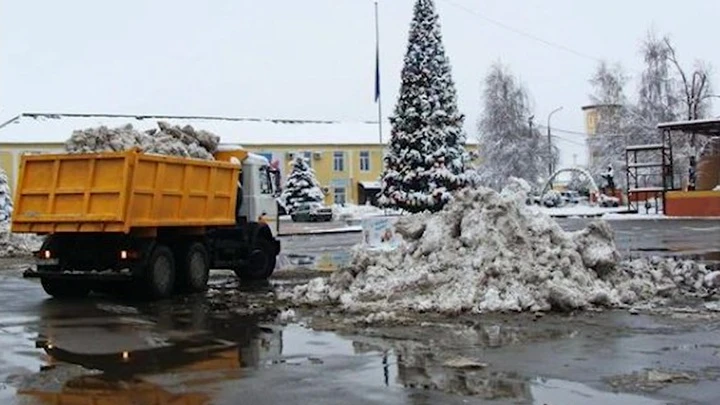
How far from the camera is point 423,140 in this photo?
40781 millimetres

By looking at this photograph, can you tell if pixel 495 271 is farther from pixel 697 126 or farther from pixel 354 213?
pixel 354 213

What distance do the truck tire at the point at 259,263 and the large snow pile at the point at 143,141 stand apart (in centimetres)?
253

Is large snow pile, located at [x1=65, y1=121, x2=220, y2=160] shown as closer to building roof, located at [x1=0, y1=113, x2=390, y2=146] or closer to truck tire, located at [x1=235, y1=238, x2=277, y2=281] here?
truck tire, located at [x1=235, y1=238, x2=277, y2=281]

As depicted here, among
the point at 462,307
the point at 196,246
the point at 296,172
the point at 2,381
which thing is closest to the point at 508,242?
the point at 462,307

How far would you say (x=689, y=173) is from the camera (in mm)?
54469

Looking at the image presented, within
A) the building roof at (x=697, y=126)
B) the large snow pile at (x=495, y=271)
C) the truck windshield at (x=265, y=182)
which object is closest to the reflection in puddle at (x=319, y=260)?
the truck windshield at (x=265, y=182)

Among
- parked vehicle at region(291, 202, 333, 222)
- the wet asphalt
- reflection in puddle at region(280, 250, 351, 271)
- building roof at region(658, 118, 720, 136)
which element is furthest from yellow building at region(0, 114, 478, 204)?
the wet asphalt

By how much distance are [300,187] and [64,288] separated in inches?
2200

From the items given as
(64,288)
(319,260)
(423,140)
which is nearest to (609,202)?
(423,140)

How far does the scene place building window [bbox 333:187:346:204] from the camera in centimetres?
8775

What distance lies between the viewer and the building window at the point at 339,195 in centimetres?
8775

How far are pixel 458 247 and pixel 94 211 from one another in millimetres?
5998

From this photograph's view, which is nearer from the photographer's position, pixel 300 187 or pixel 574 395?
pixel 574 395

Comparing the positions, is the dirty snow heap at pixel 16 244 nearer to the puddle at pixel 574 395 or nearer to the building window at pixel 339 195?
the puddle at pixel 574 395
